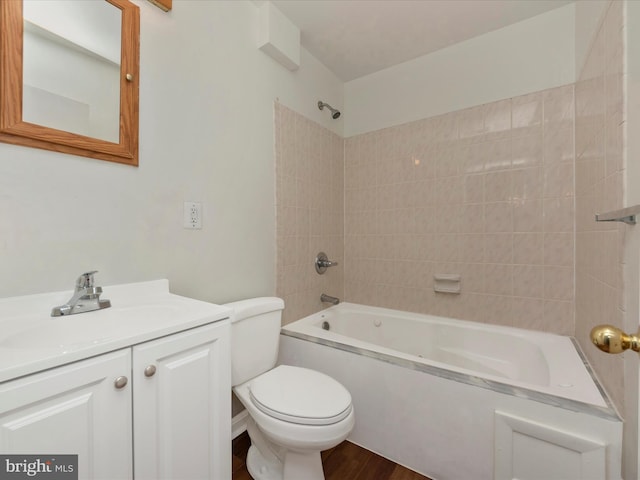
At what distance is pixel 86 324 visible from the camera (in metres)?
0.93

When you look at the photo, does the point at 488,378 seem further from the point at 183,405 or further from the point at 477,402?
the point at 183,405

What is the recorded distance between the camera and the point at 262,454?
1.35 m

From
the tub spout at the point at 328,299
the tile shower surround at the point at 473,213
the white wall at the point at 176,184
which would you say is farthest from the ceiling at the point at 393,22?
the tub spout at the point at 328,299

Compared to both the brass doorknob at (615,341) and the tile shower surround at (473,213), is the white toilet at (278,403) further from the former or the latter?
the tile shower surround at (473,213)

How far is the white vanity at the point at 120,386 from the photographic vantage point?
23.8 inches

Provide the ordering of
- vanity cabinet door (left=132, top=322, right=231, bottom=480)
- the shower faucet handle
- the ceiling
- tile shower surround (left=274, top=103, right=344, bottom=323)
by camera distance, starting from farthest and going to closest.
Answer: the shower faucet handle < tile shower surround (left=274, top=103, right=344, bottom=323) < the ceiling < vanity cabinet door (left=132, top=322, right=231, bottom=480)

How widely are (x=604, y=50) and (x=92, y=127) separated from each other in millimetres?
1993

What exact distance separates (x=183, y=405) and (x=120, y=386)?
215 mm

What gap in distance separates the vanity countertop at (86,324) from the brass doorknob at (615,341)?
3.13 ft

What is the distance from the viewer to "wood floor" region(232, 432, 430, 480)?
131cm

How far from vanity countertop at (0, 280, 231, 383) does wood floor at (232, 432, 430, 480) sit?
0.88 metres

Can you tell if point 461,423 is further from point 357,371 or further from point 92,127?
point 92,127

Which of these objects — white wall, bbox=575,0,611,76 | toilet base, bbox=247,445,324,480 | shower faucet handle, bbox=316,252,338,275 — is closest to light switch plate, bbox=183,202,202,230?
shower faucet handle, bbox=316,252,338,275

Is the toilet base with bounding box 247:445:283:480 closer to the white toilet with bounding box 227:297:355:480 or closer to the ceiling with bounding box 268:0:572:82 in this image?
the white toilet with bounding box 227:297:355:480
